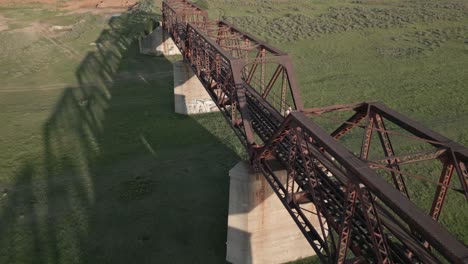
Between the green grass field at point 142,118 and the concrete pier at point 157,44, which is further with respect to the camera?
the concrete pier at point 157,44

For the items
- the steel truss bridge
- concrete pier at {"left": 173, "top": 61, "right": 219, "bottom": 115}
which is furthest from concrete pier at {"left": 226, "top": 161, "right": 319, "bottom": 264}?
concrete pier at {"left": 173, "top": 61, "right": 219, "bottom": 115}

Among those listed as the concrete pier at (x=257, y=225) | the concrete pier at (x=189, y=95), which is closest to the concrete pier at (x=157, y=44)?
the concrete pier at (x=189, y=95)

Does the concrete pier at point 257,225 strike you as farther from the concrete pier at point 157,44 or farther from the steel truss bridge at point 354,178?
the concrete pier at point 157,44

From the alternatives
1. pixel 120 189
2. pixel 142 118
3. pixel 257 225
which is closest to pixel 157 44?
pixel 142 118

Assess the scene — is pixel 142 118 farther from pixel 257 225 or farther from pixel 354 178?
pixel 354 178

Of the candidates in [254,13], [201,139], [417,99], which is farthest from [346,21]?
[201,139]

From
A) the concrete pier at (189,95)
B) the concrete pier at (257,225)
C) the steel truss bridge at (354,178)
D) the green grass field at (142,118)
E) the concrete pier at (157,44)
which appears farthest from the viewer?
the concrete pier at (157,44)
